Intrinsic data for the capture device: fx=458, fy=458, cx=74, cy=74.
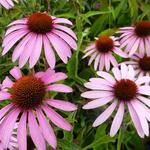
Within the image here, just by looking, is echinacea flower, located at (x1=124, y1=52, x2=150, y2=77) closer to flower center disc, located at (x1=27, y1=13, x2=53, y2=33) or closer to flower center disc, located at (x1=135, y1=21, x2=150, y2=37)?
flower center disc, located at (x1=135, y1=21, x2=150, y2=37)

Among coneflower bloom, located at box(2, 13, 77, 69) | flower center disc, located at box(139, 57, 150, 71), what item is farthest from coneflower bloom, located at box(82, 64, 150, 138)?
flower center disc, located at box(139, 57, 150, 71)

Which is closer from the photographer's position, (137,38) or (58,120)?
(58,120)

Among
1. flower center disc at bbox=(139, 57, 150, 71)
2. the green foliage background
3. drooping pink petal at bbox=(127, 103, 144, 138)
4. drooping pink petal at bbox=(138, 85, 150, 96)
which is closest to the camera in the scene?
drooping pink petal at bbox=(127, 103, 144, 138)

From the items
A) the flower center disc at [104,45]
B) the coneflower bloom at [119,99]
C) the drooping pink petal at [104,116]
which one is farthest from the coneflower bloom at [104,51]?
the drooping pink petal at [104,116]

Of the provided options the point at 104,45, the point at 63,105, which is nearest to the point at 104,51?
the point at 104,45

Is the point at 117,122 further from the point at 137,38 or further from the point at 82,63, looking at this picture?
the point at 82,63

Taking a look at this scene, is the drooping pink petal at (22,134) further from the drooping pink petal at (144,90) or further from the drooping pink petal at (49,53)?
the drooping pink petal at (144,90)
